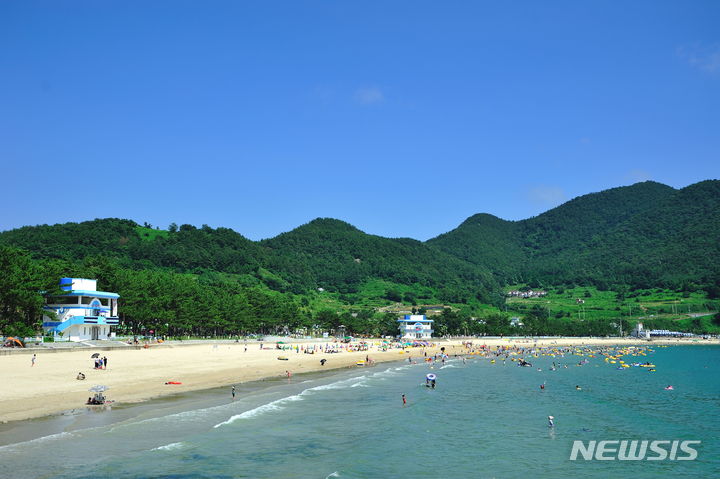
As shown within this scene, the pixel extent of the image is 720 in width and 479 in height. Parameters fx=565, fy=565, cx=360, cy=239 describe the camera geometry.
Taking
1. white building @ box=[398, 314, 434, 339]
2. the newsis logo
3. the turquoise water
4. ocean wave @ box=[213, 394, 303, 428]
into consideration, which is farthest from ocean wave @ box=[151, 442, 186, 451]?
white building @ box=[398, 314, 434, 339]

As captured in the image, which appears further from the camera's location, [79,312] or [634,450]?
[79,312]

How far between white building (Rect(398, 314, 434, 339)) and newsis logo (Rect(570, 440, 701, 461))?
441 feet

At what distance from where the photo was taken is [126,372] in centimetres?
5106

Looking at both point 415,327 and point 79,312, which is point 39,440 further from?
point 415,327

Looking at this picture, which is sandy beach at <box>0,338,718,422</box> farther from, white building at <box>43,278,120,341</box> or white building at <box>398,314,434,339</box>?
white building at <box>398,314,434,339</box>

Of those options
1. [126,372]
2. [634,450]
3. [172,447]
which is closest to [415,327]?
[126,372]

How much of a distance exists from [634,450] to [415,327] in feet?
467

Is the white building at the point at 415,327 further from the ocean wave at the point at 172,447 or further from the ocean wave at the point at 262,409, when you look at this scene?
the ocean wave at the point at 172,447

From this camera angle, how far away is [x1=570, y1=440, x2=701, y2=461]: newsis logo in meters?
28.9

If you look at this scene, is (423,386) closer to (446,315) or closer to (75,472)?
(75,472)

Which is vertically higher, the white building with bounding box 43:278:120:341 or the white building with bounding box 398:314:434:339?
the white building with bounding box 43:278:120:341

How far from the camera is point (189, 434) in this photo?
96.9 feet

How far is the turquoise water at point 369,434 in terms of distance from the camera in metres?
24.3

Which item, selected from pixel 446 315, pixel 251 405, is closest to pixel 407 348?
pixel 446 315
